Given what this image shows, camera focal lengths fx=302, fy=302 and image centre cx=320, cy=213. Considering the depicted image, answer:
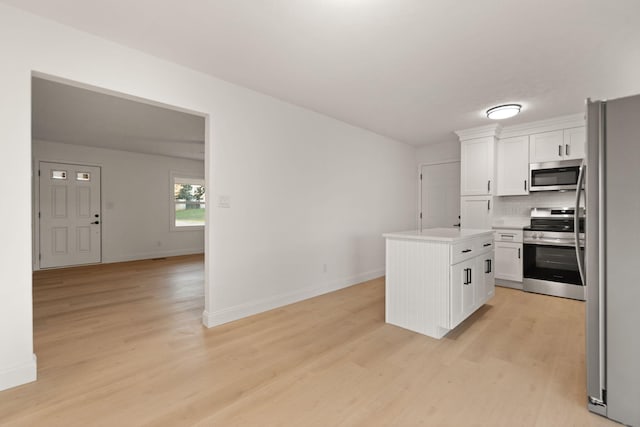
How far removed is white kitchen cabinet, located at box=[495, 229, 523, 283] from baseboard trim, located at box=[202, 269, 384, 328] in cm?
202

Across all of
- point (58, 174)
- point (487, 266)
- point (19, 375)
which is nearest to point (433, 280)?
point (487, 266)

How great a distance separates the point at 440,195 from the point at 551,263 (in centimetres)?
214

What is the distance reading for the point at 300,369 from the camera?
7.16ft

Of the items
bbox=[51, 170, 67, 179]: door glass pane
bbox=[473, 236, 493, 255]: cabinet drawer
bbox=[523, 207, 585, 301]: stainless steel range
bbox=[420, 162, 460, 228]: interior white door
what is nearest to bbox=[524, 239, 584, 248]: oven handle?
bbox=[523, 207, 585, 301]: stainless steel range

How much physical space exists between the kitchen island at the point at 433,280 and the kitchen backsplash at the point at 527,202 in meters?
2.12

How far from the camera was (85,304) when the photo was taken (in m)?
3.64

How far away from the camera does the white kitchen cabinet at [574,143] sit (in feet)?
13.3

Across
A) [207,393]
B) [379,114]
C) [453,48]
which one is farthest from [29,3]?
[379,114]

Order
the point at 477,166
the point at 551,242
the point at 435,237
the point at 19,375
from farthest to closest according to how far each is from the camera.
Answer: the point at 477,166 < the point at 551,242 < the point at 435,237 < the point at 19,375

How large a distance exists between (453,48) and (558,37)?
736mm

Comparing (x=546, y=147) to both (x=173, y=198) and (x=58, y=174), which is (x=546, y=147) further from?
(x=58, y=174)

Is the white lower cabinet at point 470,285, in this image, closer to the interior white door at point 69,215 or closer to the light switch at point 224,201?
the light switch at point 224,201

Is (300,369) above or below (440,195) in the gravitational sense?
below

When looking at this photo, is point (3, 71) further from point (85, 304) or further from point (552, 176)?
point (552, 176)
